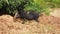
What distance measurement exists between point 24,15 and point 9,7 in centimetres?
62

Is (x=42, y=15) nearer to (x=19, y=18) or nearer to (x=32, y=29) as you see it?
(x=19, y=18)

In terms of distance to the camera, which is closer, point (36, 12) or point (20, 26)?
point (20, 26)

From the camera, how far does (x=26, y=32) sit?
6051mm

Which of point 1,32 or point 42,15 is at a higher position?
point 1,32

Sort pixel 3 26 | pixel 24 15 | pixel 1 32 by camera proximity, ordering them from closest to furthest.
Answer: pixel 1 32 < pixel 3 26 < pixel 24 15

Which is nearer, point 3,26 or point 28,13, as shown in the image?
point 3,26

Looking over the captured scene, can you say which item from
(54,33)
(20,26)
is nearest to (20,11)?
(20,26)

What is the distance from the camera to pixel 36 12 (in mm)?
7668

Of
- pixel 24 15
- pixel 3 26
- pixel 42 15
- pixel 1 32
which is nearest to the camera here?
pixel 1 32

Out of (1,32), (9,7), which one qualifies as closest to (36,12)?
(9,7)

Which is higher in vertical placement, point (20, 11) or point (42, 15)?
point (20, 11)

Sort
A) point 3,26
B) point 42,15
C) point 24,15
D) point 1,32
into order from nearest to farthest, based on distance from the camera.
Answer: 1. point 1,32
2. point 3,26
3. point 24,15
4. point 42,15

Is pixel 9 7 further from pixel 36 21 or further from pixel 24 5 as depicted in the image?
pixel 36 21

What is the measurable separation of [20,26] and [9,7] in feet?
4.38
